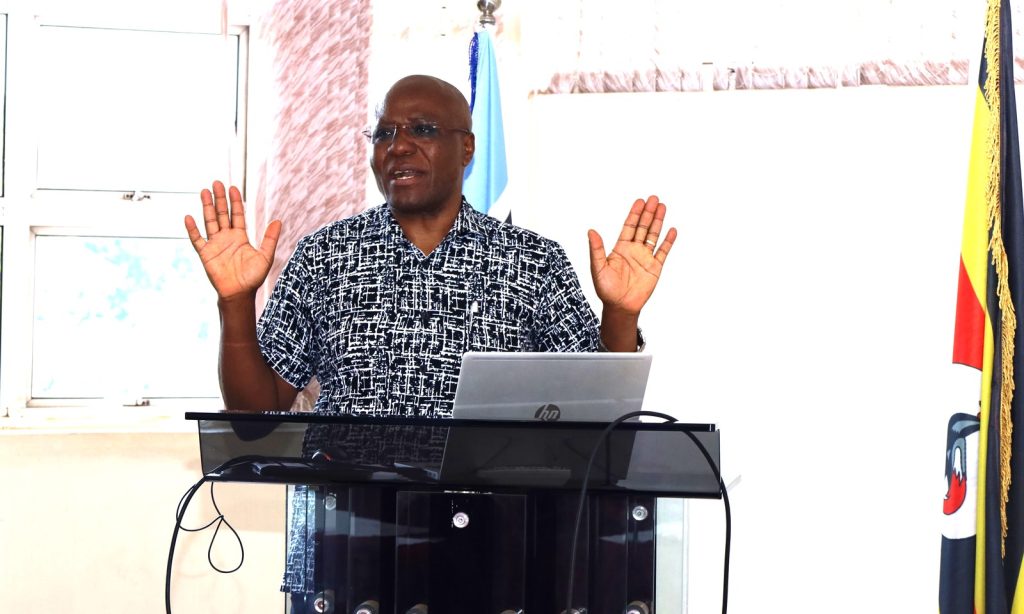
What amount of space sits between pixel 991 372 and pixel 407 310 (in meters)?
1.38

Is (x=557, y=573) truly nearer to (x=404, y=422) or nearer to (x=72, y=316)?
(x=404, y=422)

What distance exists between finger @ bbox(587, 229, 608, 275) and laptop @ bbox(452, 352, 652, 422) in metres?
0.50

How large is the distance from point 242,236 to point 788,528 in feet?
6.16

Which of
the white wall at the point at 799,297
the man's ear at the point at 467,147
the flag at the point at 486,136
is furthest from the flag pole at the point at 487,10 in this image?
the man's ear at the point at 467,147

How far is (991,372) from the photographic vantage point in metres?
2.31

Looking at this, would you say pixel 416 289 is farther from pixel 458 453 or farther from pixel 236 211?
pixel 458 453

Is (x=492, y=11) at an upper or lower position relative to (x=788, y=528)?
upper

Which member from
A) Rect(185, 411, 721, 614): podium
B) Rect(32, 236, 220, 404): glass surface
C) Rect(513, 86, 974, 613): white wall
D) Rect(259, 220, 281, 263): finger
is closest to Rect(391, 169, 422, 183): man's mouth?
Rect(259, 220, 281, 263): finger

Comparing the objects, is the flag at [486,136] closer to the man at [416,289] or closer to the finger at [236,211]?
the man at [416,289]

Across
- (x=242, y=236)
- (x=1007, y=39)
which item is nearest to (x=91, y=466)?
(x=242, y=236)

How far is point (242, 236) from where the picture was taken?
5.53 feet


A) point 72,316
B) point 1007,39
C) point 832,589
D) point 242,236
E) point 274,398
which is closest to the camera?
point 242,236

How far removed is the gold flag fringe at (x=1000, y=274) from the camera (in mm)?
2303

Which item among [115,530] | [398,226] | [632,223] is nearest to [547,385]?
[632,223]
